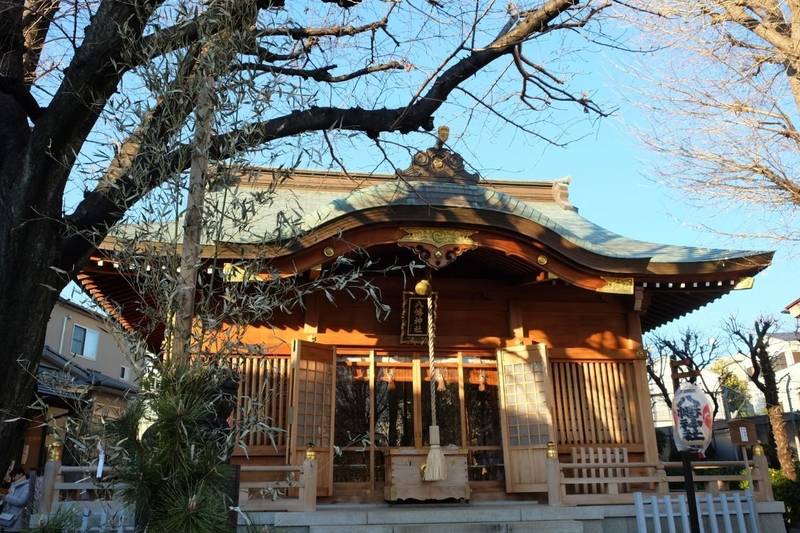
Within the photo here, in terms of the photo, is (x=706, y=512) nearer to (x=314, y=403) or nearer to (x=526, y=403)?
(x=526, y=403)

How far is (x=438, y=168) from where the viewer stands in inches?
348

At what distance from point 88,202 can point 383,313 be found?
16.5 ft

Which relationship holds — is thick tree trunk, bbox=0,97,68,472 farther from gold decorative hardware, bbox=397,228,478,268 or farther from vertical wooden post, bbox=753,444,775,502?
vertical wooden post, bbox=753,444,775,502

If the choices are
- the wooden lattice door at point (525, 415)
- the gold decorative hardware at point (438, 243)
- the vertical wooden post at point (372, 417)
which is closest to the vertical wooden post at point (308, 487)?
the vertical wooden post at point (372, 417)

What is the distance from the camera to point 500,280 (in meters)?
9.24

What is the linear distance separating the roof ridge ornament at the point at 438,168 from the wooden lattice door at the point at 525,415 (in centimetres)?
268

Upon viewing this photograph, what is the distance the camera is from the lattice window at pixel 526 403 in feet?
27.4

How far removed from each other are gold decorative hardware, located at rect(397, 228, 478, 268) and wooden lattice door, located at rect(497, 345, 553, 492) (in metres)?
1.91

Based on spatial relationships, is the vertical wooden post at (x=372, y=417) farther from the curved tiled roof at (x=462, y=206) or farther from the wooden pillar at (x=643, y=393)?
the wooden pillar at (x=643, y=393)

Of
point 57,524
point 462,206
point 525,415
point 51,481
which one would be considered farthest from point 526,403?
point 57,524

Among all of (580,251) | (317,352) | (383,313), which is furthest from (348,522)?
(580,251)

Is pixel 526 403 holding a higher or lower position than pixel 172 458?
higher

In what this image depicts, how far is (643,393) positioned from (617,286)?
5.78 feet

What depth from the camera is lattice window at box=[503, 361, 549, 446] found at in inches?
329
